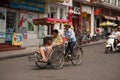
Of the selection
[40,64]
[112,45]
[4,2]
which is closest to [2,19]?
[4,2]

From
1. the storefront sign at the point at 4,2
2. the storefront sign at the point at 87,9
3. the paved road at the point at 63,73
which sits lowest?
the paved road at the point at 63,73

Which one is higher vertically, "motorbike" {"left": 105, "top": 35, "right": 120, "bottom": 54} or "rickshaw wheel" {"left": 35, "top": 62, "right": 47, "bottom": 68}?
"motorbike" {"left": 105, "top": 35, "right": 120, "bottom": 54}

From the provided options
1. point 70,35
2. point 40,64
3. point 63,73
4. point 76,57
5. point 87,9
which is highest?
point 87,9

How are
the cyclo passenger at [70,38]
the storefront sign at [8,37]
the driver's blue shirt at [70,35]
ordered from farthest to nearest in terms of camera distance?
the storefront sign at [8,37] → the driver's blue shirt at [70,35] → the cyclo passenger at [70,38]

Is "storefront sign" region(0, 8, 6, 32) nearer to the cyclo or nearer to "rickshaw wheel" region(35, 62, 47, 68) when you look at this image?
the cyclo

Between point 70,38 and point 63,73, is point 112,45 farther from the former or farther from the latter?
point 63,73

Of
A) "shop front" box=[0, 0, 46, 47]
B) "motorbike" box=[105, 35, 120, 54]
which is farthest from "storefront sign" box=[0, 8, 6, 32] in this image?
"motorbike" box=[105, 35, 120, 54]

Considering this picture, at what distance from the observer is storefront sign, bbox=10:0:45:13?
25156mm

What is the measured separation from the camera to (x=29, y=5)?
1068 inches

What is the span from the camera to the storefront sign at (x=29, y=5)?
25.2m

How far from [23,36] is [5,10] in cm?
285

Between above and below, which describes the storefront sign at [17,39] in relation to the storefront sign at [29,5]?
below

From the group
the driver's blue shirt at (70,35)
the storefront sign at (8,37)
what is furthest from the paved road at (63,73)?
the storefront sign at (8,37)

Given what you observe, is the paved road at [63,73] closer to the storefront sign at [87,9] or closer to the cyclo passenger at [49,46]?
the cyclo passenger at [49,46]
